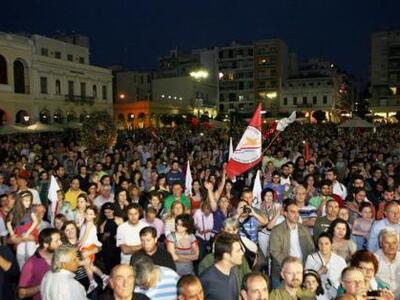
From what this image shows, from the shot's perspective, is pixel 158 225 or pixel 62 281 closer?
pixel 62 281

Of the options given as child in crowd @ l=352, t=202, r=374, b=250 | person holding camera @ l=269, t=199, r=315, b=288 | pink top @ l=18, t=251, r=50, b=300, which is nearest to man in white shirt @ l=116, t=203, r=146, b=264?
pink top @ l=18, t=251, r=50, b=300

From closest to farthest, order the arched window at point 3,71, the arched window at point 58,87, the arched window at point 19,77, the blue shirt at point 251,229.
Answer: the blue shirt at point 251,229, the arched window at point 3,71, the arched window at point 19,77, the arched window at point 58,87

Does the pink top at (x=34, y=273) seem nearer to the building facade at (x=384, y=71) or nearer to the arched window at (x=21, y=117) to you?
the arched window at (x=21, y=117)

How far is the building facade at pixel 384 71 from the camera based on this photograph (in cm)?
6275

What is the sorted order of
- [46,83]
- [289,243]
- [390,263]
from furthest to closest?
[46,83], [289,243], [390,263]

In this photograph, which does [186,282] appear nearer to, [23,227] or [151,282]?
[151,282]

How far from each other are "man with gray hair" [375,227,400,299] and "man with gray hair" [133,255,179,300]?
2329mm

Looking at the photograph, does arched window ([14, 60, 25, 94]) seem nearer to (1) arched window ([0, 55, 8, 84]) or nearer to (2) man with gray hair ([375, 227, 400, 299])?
(1) arched window ([0, 55, 8, 84])

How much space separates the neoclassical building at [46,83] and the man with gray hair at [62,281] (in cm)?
3244

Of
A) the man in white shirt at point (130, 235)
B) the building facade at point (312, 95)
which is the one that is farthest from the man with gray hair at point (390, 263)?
the building facade at point (312, 95)

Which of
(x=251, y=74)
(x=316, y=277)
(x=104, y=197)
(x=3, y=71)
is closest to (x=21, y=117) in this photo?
(x=3, y=71)

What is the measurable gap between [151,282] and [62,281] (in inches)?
31.6

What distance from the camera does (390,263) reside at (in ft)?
15.2

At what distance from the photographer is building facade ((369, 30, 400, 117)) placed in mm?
62750
